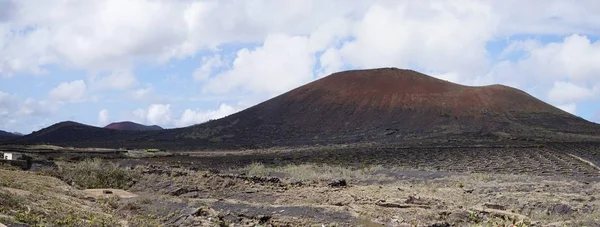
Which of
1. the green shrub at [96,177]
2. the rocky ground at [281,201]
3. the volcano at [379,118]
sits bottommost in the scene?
the rocky ground at [281,201]

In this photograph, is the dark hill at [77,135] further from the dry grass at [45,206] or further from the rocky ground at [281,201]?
the dry grass at [45,206]

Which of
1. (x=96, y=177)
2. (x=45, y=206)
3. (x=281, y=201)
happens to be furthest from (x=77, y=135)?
(x=45, y=206)

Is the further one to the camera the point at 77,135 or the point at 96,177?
the point at 77,135

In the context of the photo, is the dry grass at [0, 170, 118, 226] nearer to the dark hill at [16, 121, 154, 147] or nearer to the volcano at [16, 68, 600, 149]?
the volcano at [16, 68, 600, 149]

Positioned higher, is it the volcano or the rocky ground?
the volcano

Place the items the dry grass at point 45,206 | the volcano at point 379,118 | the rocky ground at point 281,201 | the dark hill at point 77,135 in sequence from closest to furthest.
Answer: the dry grass at point 45,206 → the rocky ground at point 281,201 → the volcano at point 379,118 → the dark hill at point 77,135

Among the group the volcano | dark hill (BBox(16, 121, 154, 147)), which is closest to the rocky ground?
the volcano

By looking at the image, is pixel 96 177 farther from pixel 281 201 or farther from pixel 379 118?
pixel 379 118

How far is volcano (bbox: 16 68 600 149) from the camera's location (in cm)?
6278

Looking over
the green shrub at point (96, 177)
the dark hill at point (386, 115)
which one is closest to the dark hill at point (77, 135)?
the dark hill at point (386, 115)

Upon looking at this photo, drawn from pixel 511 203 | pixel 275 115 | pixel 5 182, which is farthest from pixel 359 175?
pixel 275 115

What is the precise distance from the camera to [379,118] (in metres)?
69.9

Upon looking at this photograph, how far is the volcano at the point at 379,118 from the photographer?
62781mm

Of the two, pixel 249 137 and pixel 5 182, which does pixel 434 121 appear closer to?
pixel 249 137
